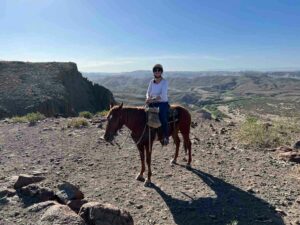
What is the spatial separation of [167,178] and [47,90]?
32.3 metres

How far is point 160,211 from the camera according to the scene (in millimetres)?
8078

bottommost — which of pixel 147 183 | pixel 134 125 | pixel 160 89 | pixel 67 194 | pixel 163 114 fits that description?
pixel 147 183

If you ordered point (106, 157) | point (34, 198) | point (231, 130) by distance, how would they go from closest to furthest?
point (34, 198) → point (106, 157) → point (231, 130)

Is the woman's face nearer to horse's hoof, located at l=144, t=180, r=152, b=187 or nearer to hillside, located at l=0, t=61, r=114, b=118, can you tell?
horse's hoof, located at l=144, t=180, r=152, b=187

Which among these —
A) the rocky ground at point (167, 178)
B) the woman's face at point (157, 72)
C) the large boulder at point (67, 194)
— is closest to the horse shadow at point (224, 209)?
the rocky ground at point (167, 178)

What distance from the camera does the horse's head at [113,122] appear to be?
368 inches

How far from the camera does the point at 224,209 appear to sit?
8.11 metres

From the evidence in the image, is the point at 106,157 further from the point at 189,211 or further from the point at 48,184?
the point at 189,211

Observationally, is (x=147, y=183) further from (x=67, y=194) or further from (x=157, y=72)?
(x=157, y=72)

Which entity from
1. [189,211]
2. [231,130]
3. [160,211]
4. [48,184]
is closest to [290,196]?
[189,211]

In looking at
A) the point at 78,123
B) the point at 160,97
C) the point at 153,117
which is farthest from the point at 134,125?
the point at 78,123

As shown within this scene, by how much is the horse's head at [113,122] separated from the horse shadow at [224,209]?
1.69 meters

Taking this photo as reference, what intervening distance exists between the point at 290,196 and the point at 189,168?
121 inches

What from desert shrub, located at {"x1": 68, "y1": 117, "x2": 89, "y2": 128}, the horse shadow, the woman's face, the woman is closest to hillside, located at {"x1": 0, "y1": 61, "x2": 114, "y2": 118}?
desert shrub, located at {"x1": 68, "y1": 117, "x2": 89, "y2": 128}
